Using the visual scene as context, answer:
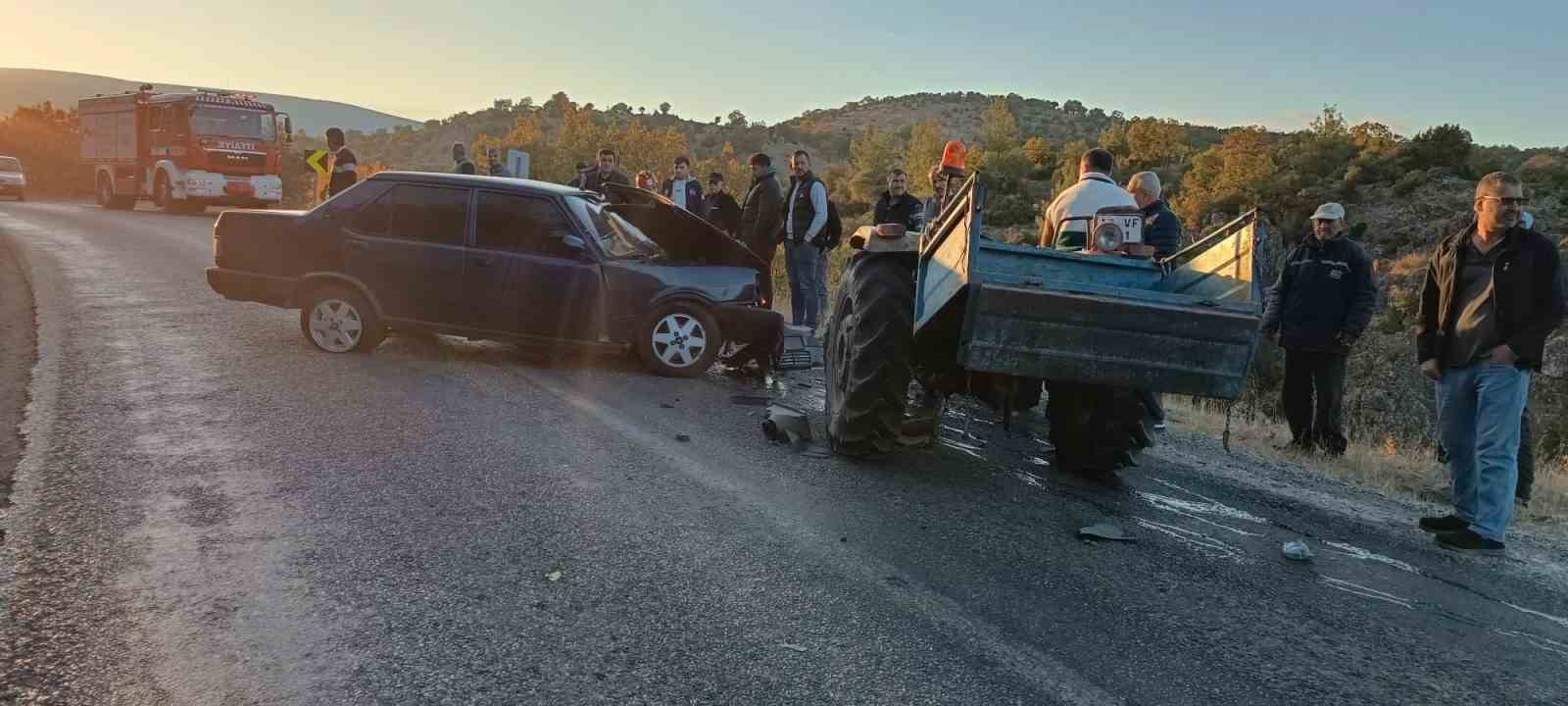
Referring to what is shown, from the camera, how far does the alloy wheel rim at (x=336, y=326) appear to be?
8398 millimetres

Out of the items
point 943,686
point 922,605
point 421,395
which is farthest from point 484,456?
point 943,686

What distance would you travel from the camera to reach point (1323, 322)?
7809mm

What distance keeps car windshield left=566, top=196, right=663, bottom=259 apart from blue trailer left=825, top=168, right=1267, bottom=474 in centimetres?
262

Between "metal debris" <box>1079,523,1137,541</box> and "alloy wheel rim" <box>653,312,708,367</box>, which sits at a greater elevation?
"alloy wheel rim" <box>653,312,708,367</box>

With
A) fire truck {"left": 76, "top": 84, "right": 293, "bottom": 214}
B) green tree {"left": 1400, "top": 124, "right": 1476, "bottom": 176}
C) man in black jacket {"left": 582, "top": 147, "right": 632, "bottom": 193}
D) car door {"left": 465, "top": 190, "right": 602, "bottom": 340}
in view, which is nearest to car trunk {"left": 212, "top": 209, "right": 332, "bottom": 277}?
car door {"left": 465, "top": 190, "right": 602, "bottom": 340}

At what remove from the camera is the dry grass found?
6.61 metres

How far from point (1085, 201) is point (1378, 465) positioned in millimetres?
3289

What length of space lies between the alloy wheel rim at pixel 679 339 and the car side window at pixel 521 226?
0.97 m

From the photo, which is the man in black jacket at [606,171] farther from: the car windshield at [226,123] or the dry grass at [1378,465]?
the car windshield at [226,123]

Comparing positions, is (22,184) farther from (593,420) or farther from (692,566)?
(692,566)

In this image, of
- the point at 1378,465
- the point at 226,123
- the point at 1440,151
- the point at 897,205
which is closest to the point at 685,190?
the point at 897,205

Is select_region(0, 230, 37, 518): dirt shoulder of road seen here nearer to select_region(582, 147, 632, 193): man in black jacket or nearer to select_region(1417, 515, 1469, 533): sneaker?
select_region(582, 147, 632, 193): man in black jacket

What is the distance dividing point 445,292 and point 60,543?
Result: 15.1ft

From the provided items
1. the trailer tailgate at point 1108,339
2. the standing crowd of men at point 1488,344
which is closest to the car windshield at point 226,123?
the trailer tailgate at point 1108,339
